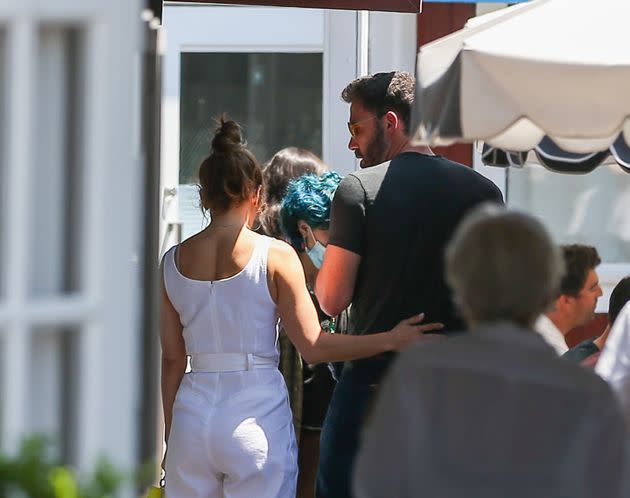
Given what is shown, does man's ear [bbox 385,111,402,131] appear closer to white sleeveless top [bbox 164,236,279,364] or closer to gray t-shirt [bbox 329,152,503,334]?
gray t-shirt [bbox 329,152,503,334]

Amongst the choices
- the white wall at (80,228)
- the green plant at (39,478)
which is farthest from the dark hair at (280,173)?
the green plant at (39,478)

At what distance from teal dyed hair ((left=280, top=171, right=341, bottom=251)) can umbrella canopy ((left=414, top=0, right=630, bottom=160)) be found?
115cm

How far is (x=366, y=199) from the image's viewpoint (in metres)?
3.72

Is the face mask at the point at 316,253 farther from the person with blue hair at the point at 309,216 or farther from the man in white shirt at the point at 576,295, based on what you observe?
the man in white shirt at the point at 576,295

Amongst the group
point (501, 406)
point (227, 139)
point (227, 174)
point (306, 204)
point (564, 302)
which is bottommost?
point (564, 302)

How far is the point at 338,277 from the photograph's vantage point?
3752 millimetres

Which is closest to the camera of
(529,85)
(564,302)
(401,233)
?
(529,85)

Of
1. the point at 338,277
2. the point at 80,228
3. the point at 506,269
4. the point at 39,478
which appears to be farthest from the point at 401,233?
the point at 39,478

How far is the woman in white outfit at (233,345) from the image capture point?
3840mm

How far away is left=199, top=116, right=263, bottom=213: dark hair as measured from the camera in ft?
12.9

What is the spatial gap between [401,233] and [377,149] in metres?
0.38

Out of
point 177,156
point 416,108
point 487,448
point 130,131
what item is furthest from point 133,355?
point 177,156

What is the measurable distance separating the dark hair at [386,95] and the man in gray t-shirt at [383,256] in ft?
0.58

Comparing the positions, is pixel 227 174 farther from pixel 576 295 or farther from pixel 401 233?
pixel 576 295
